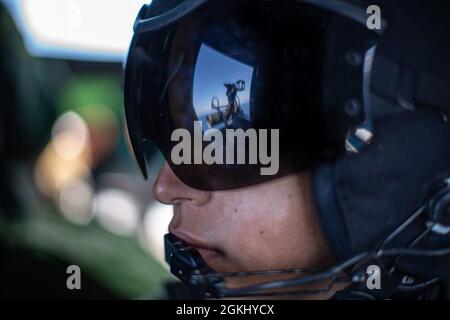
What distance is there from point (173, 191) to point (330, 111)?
0.32m

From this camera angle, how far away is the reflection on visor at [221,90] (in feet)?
3.50

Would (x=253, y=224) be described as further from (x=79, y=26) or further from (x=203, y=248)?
(x=79, y=26)

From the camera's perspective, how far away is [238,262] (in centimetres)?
117

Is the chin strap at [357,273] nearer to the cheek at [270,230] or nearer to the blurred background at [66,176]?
the cheek at [270,230]

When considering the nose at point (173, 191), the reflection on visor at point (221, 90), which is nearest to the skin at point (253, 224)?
the nose at point (173, 191)

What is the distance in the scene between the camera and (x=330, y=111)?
3.44 feet

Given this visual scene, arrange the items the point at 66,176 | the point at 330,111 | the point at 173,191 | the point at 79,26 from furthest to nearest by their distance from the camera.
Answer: the point at 66,176 → the point at 79,26 → the point at 173,191 → the point at 330,111

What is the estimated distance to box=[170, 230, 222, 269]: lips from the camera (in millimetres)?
1182

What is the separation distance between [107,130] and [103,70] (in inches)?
7.7

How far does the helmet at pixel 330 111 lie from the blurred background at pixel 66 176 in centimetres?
41

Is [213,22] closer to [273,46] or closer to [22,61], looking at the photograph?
[273,46]

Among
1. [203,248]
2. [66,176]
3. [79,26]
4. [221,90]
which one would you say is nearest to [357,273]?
[203,248]

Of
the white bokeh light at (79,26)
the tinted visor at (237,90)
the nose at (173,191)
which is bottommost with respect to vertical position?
the nose at (173,191)
